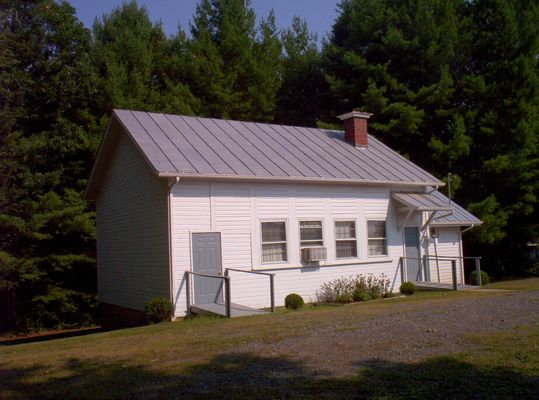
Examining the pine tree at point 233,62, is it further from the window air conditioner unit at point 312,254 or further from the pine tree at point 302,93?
the window air conditioner unit at point 312,254

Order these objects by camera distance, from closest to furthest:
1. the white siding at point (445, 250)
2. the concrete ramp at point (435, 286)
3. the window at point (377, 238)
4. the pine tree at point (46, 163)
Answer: the window at point (377, 238), the concrete ramp at point (435, 286), the white siding at point (445, 250), the pine tree at point (46, 163)

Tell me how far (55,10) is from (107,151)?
467 inches

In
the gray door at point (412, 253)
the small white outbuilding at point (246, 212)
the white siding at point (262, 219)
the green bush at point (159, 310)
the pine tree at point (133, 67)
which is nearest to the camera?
the green bush at point (159, 310)

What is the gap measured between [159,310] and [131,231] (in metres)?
4.14

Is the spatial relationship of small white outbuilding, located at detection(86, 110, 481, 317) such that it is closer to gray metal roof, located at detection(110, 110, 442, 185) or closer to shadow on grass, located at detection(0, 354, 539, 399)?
gray metal roof, located at detection(110, 110, 442, 185)

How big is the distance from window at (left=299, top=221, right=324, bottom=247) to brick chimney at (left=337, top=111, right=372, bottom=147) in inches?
219

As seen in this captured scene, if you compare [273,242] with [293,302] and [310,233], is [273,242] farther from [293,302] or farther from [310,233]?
[293,302]

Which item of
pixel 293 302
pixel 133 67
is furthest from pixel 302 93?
pixel 293 302

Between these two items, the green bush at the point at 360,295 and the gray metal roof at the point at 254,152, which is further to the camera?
the green bush at the point at 360,295

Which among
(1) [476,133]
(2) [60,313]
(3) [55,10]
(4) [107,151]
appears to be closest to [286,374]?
(4) [107,151]

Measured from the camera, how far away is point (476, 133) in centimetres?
3328

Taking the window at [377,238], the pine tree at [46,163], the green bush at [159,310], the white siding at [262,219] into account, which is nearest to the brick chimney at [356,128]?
the white siding at [262,219]

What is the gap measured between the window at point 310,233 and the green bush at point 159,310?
487 centimetres

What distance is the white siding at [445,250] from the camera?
22.8 meters
